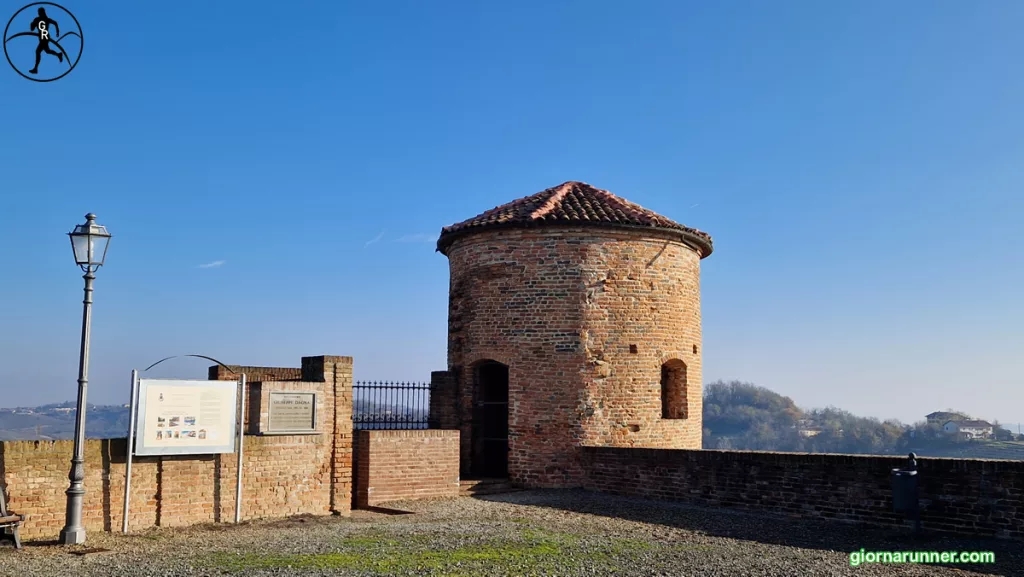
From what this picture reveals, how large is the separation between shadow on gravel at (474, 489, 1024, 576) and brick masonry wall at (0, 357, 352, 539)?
3.11 metres

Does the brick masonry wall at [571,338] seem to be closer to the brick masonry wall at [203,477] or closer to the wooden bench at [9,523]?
the brick masonry wall at [203,477]

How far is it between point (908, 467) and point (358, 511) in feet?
25.2

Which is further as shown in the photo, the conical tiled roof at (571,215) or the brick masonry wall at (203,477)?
the conical tiled roof at (571,215)

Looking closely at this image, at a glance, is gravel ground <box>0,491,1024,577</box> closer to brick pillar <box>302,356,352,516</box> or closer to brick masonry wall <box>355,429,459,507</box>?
brick pillar <box>302,356,352,516</box>

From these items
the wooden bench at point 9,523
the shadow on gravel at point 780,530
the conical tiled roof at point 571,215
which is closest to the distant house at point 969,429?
the conical tiled roof at point 571,215

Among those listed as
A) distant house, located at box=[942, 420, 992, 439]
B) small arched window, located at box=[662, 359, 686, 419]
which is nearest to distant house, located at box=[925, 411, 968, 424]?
distant house, located at box=[942, 420, 992, 439]

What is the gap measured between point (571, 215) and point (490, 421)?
4657mm

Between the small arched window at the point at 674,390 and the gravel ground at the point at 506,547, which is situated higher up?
the small arched window at the point at 674,390

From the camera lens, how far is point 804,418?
129 metres

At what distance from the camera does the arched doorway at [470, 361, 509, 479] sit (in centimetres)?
1652

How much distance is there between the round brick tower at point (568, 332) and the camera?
15.6m

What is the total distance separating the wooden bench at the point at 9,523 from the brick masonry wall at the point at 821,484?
907 centimetres

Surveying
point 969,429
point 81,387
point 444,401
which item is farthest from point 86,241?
point 969,429

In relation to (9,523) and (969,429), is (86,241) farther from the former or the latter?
(969,429)
